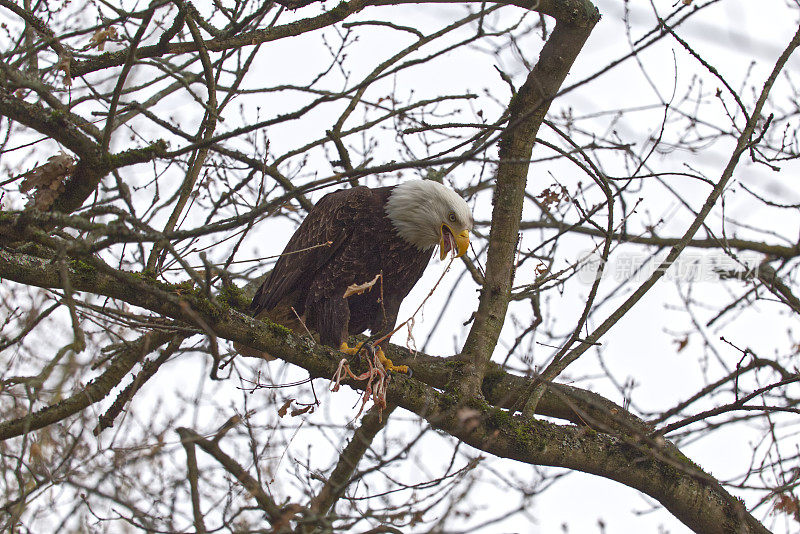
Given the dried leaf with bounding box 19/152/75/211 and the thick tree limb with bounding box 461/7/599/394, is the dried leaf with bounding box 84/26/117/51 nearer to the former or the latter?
the dried leaf with bounding box 19/152/75/211

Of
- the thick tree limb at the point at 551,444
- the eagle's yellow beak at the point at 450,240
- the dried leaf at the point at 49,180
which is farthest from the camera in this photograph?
the eagle's yellow beak at the point at 450,240

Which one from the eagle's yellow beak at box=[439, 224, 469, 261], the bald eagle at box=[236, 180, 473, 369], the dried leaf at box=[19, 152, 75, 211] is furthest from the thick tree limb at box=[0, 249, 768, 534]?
the eagle's yellow beak at box=[439, 224, 469, 261]

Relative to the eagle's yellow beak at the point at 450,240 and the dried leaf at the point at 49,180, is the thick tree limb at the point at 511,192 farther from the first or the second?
the dried leaf at the point at 49,180

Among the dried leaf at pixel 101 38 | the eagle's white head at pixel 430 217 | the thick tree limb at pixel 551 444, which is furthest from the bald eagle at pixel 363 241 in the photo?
the dried leaf at pixel 101 38

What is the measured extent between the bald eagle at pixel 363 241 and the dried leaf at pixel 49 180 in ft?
5.44

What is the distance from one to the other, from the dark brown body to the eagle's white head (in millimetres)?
70

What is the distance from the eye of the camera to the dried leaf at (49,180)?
10.1 feet

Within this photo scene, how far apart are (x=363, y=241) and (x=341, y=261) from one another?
20cm

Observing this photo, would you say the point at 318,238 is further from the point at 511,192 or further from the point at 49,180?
the point at 49,180

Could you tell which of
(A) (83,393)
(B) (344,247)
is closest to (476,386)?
(B) (344,247)

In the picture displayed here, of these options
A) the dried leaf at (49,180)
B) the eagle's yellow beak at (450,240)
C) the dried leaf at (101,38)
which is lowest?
the dried leaf at (49,180)

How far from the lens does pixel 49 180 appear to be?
122 inches

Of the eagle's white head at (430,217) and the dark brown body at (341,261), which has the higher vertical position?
the eagle's white head at (430,217)

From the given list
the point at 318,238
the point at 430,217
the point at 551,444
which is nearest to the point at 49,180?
the point at 318,238
